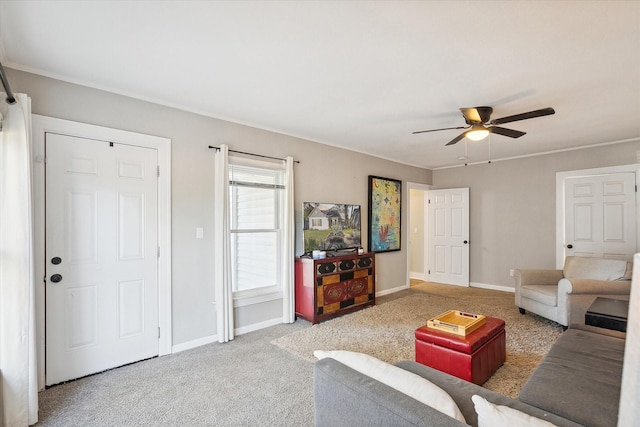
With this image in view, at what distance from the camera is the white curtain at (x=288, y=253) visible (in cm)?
417

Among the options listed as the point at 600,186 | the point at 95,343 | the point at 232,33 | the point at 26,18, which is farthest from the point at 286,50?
the point at 600,186

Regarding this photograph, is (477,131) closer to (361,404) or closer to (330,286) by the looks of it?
(330,286)

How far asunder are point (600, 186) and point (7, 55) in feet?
23.2

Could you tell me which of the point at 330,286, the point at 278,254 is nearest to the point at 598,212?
the point at 330,286

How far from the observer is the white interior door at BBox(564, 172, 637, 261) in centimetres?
470

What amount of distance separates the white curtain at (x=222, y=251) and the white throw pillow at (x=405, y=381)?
7.52 ft

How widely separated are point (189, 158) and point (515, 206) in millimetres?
5532

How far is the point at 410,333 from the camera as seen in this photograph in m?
3.74

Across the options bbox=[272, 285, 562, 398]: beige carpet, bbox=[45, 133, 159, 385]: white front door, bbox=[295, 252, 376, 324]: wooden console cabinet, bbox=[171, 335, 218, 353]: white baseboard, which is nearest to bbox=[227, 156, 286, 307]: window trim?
bbox=[295, 252, 376, 324]: wooden console cabinet

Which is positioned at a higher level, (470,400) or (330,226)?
(330,226)

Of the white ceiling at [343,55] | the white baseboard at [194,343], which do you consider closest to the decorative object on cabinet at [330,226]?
the white ceiling at [343,55]

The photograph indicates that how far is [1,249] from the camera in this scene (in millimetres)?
2139

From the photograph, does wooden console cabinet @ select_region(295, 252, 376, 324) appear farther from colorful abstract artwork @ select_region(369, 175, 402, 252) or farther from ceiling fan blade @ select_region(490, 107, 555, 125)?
ceiling fan blade @ select_region(490, 107, 555, 125)

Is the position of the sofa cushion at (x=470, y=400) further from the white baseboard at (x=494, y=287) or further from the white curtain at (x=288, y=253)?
the white baseboard at (x=494, y=287)
